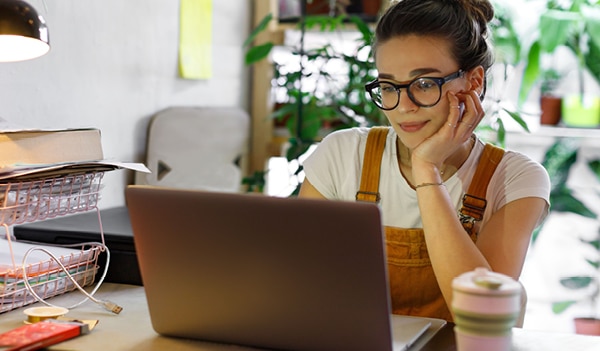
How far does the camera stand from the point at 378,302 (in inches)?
40.8

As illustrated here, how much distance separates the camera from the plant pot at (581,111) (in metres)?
2.84

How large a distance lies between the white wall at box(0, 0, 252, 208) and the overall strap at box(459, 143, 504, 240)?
95 centimetres

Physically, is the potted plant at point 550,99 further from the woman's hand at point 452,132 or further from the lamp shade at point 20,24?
the lamp shade at point 20,24

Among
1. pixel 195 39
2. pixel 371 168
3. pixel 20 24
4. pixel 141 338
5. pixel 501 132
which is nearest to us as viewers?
pixel 141 338

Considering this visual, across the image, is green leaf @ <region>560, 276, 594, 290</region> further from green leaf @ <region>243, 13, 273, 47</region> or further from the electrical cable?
the electrical cable

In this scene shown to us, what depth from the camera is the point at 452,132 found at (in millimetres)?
1551

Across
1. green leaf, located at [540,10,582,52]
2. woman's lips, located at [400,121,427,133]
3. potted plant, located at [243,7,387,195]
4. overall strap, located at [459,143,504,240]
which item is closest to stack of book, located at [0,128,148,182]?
woman's lips, located at [400,121,427,133]

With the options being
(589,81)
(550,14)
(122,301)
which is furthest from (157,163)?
(589,81)

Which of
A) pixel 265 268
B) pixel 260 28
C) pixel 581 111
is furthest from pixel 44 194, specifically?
pixel 581 111

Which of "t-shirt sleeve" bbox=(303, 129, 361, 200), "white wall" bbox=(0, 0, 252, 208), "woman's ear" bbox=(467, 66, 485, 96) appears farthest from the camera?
"white wall" bbox=(0, 0, 252, 208)

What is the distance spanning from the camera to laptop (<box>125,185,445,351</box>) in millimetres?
1024

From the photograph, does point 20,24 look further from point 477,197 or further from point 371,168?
point 477,197

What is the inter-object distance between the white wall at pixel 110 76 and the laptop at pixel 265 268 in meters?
0.78

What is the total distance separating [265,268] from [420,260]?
0.60 meters
